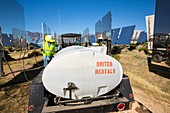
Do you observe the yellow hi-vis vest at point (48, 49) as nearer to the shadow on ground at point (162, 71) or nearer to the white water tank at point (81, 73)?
the white water tank at point (81, 73)

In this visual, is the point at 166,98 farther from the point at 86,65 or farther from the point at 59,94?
the point at 59,94

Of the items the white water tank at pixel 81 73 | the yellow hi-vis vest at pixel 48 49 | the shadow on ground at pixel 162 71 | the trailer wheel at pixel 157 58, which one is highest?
the yellow hi-vis vest at pixel 48 49

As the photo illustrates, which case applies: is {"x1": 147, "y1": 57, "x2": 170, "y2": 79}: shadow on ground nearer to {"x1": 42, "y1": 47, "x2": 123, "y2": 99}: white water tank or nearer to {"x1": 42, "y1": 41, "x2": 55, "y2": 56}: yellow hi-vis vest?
{"x1": 42, "y1": 47, "x2": 123, "y2": 99}: white water tank

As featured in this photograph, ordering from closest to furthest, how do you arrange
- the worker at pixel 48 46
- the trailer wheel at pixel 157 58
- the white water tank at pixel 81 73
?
the white water tank at pixel 81 73 → the worker at pixel 48 46 → the trailer wheel at pixel 157 58

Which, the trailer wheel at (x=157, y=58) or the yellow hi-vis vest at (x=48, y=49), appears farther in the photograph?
the trailer wheel at (x=157, y=58)

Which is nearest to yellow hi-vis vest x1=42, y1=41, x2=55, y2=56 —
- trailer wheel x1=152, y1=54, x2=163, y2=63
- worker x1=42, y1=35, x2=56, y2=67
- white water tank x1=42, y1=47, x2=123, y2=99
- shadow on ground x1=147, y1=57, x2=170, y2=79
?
worker x1=42, y1=35, x2=56, y2=67

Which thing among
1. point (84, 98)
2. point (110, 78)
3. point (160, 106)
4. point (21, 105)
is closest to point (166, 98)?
point (160, 106)

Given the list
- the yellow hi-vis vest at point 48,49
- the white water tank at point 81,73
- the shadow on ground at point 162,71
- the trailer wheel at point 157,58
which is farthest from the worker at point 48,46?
the trailer wheel at point 157,58

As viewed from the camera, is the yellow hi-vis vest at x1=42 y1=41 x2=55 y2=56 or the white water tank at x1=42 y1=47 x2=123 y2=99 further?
the yellow hi-vis vest at x1=42 y1=41 x2=55 y2=56

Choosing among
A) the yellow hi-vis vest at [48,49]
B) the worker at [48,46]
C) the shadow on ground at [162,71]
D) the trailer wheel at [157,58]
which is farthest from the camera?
the trailer wheel at [157,58]

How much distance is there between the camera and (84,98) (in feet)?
6.09

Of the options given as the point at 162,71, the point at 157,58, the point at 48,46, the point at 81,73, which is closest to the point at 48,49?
the point at 48,46

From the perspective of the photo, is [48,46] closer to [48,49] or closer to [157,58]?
[48,49]

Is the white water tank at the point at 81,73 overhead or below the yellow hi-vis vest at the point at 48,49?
below
